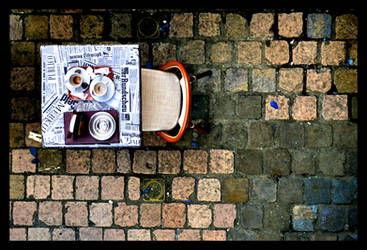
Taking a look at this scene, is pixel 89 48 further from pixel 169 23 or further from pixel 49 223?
pixel 49 223

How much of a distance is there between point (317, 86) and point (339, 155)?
0.81 m

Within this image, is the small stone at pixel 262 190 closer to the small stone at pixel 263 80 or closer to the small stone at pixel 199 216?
the small stone at pixel 199 216

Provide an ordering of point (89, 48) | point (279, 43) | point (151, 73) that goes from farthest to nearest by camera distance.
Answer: point (279, 43), point (151, 73), point (89, 48)

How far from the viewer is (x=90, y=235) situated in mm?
3070

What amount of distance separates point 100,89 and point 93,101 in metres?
0.12

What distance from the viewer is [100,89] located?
2131 mm

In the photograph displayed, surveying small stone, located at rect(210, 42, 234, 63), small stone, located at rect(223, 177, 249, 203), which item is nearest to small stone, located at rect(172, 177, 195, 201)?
small stone, located at rect(223, 177, 249, 203)

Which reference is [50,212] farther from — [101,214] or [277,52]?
[277,52]

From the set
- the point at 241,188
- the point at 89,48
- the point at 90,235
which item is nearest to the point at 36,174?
the point at 90,235

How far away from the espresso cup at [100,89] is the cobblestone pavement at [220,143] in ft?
3.14

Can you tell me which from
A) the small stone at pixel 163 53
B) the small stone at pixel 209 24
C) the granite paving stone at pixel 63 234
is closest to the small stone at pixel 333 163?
the small stone at pixel 209 24

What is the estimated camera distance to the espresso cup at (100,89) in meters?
2.11

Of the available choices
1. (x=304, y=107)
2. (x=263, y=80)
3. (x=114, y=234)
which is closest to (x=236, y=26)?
(x=263, y=80)

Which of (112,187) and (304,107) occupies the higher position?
(304,107)
